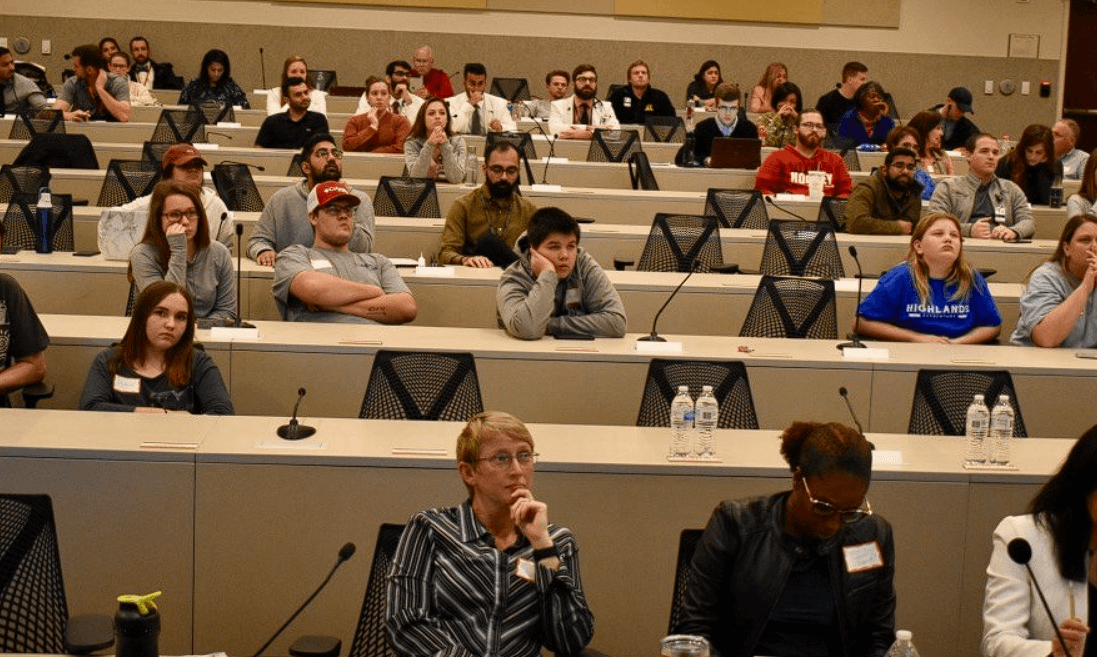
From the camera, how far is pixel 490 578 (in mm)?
3027

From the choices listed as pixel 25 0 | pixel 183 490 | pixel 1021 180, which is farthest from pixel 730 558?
pixel 25 0

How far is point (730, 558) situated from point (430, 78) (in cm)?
1198

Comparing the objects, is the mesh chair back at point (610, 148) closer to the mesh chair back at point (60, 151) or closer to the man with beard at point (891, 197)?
the man with beard at point (891, 197)

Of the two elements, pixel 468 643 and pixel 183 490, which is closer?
pixel 468 643

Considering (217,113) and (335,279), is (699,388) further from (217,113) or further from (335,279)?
(217,113)

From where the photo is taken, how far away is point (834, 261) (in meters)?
7.30

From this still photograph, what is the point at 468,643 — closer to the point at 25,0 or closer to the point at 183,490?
the point at 183,490

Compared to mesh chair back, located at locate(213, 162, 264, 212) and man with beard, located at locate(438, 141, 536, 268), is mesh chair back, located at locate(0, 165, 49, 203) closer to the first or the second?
mesh chair back, located at locate(213, 162, 264, 212)

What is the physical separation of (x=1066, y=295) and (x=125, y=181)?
17.6 feet

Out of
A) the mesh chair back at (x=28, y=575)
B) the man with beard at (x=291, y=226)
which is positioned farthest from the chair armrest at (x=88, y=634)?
the man with beard at (x=291, y=226)

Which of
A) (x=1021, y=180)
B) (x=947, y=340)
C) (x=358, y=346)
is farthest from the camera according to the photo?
(x=1021, y=180)

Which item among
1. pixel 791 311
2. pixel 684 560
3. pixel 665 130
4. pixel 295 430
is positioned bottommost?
pixel 684 560

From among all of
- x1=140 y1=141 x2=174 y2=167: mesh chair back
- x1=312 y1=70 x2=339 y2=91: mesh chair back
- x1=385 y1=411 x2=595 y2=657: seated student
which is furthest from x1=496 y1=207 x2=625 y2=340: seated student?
x1=312 y1=70 x2=339 y2=91: mesh chair back

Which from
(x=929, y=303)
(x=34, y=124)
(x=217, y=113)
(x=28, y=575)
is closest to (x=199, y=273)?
(x=28, y=575)
